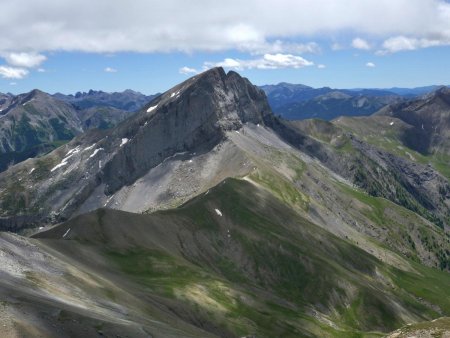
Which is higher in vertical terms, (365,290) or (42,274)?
(42,274)

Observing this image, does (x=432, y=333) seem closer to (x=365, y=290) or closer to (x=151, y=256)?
(x=151, y=256)

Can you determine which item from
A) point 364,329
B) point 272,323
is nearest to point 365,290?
point 364,329

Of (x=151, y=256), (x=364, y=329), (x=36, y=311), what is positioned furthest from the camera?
(x=364, y=329)

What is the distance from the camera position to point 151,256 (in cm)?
15812

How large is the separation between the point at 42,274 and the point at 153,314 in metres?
22.7

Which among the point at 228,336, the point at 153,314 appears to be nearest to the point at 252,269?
the point at 228,336

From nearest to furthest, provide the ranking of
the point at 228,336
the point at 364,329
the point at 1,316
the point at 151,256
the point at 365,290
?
the point at 1,316, the point at 228,336, the point at 151,256, the point at 364,329, the point at 365,290

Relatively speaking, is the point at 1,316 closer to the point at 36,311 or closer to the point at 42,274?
the point at 36,311

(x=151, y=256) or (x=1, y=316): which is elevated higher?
(x=1, y=316)

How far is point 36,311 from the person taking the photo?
65.3 m

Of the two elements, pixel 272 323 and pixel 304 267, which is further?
pixel 304 267

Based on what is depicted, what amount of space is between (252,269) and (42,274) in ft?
358

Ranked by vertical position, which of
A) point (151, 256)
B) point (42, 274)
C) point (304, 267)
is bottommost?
point (304, 267)

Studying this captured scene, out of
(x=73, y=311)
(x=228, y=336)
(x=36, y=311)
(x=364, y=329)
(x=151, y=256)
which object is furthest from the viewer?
(x=364, y=329)
